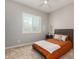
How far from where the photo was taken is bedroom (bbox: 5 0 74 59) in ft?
12.7

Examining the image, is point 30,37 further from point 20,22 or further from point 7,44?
point 7,44

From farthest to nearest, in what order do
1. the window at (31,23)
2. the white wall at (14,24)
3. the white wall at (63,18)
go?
the window at (31,23) < the white wall at (63,18) < the white wall at (14,24)

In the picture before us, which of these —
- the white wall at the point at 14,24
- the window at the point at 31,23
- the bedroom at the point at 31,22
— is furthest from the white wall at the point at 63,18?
the white wall at the point at 14,24

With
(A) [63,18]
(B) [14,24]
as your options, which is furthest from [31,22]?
(A) [63,18]

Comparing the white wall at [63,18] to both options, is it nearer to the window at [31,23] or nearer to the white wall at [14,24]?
the window at [31,23]

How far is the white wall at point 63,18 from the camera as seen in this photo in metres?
4.29

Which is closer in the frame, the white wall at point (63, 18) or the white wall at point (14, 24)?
the white wall at point (14, 24)

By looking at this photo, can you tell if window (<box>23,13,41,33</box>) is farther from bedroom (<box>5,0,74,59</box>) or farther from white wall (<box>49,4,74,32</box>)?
white wall (<box>49,4,74,32</box>)

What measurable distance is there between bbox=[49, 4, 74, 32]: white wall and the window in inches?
52.2

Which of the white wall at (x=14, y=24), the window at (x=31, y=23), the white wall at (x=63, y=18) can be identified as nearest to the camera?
the white wall at (x=14, y=24)

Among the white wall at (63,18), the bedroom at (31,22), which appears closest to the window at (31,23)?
the bedroom at (31,22)

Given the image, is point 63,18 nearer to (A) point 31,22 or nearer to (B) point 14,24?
(A) point 31,22

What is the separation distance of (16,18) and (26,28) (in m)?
1.06
